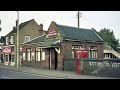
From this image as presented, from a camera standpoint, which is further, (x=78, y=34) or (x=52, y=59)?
(x=78, y=34)

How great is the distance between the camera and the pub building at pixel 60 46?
27.9m

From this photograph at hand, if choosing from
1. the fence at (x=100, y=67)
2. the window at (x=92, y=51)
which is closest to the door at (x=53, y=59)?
the window at (x=92, y=51)

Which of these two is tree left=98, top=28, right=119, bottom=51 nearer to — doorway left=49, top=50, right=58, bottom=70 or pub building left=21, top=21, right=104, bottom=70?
pub building left=21, top=21, right=104, bottom=70

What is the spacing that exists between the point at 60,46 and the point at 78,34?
14.8ft

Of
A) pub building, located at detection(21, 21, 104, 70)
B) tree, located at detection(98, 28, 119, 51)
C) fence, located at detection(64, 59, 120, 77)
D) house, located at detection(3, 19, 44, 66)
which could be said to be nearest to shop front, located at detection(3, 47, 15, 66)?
house, located at detection(3, 19, 44, 66)

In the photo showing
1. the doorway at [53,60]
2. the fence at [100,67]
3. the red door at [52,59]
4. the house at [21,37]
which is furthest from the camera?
the house at [21,37]

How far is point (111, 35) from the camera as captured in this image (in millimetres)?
86625

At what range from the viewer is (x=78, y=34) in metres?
31.1

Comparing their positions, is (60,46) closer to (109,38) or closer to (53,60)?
(53,60)

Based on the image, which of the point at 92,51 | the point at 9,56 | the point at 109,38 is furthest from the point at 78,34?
the point at 109,38

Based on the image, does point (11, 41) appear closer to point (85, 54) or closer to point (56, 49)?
point (56, 49)

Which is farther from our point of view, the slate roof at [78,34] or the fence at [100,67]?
the slate roof at [78,34]

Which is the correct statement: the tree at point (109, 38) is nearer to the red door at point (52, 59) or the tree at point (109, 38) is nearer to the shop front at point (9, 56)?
the shop front at point (9, 56)
